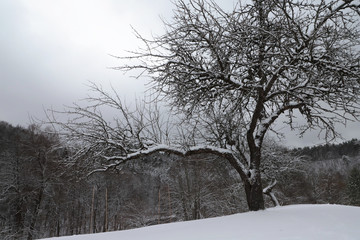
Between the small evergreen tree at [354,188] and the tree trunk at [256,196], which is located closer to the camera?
Answer: the tree trunk at [256,196]

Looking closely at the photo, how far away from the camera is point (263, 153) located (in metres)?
11.2

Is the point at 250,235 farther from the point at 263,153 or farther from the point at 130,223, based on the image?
the point at 130,223

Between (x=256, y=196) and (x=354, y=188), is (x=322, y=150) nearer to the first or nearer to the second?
(x=256, y=196)

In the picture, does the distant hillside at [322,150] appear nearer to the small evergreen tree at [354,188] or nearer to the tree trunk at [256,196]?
the tree trunk at [256,196]

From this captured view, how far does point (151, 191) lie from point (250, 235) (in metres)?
45.0

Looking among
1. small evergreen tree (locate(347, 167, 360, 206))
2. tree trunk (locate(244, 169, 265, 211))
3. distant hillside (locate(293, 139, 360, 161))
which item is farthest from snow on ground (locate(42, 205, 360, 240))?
small evergreen tree (locate(347, 167, 360, 206))

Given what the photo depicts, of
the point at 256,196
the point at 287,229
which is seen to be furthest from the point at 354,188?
the point at 287,229

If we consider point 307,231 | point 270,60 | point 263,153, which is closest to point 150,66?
point 270,60

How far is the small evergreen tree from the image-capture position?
34.6 meters

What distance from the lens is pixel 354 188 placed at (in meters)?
37.2

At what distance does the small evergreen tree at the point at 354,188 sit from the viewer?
34.6 metres

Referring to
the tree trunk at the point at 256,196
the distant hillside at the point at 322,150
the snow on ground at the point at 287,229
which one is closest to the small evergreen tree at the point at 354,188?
the distant hillside at the point at 322,150

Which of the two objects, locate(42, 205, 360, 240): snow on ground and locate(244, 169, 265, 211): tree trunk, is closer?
locate(42, 205, 360, 240): snow on ground

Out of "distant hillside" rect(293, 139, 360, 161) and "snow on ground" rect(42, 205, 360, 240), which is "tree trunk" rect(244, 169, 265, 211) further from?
"distant hillside" rect(293, 139, 360, 161)
